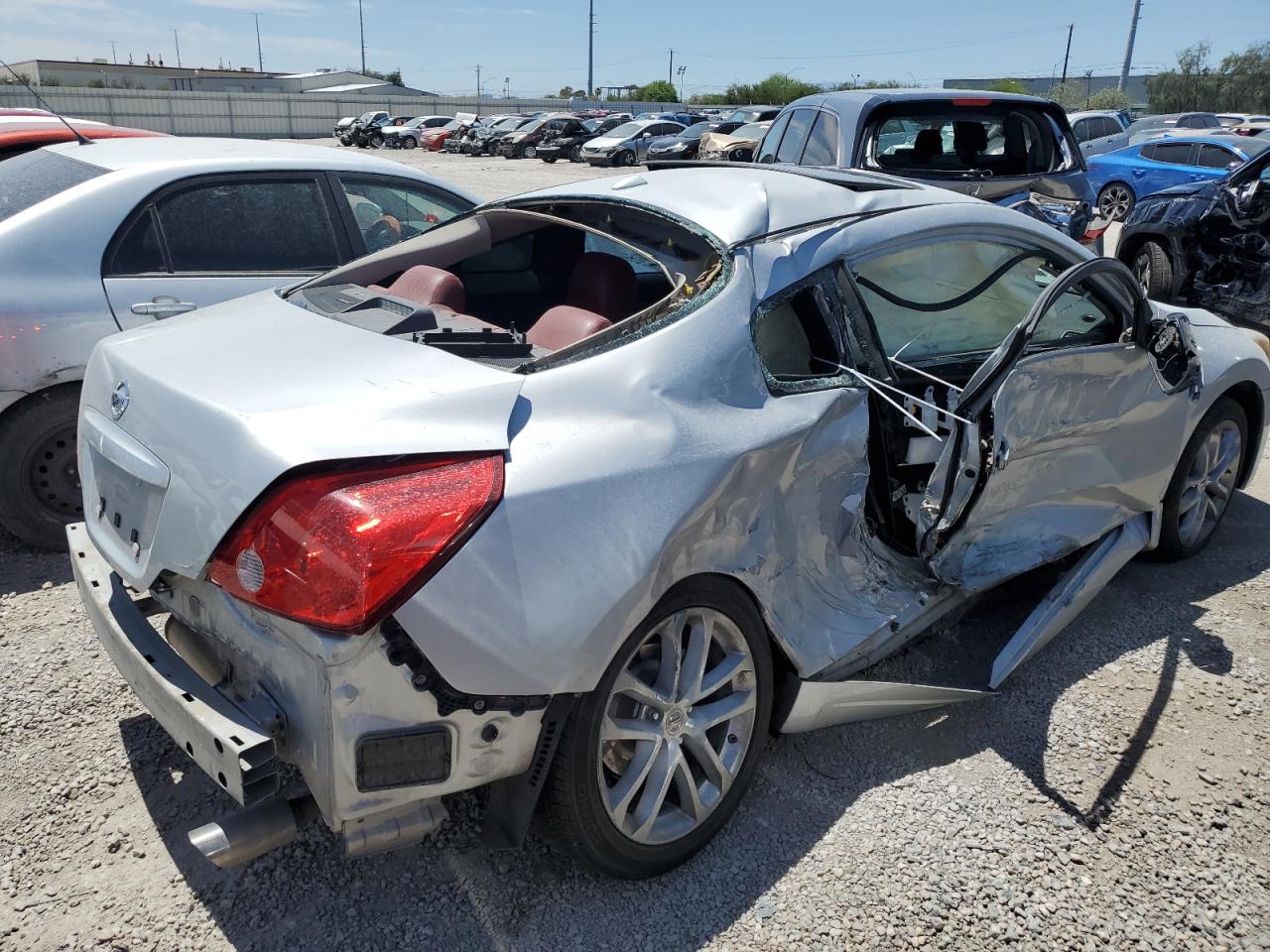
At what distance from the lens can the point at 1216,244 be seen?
8656 millimetres

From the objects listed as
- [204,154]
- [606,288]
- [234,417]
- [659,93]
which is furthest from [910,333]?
[659,93]

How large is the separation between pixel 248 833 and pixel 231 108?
53.5 metres

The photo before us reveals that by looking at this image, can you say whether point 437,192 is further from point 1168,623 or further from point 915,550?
point 1168,623

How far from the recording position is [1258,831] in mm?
2717

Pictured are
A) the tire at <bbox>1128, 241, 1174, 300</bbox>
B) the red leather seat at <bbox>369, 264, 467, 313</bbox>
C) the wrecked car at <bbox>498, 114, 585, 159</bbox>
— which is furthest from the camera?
the wrecked car at <bbox>498, 114, 585, 159</bbox>

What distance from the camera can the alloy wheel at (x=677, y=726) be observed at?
2.29 metres

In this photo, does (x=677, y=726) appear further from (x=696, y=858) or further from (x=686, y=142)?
(x=686, y=142)

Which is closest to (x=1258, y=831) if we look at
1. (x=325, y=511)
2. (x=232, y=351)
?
(x=325, y=511)

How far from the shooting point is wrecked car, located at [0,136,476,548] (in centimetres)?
389

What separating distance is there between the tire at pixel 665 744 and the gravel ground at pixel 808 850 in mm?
166

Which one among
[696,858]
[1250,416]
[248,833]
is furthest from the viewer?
[1250,416]

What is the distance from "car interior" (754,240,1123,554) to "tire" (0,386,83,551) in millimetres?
3073

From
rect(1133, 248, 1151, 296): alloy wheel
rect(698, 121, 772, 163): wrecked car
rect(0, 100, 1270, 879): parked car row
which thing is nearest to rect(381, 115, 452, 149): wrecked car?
rect(698, 121, 772, 163): wrecked car

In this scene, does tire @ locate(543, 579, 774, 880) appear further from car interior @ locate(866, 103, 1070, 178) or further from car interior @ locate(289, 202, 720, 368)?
car interior @ locate(866, 103, 1070, 178)
